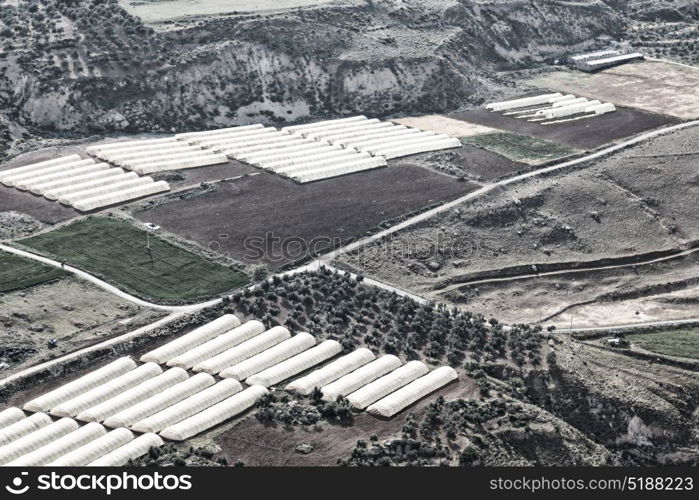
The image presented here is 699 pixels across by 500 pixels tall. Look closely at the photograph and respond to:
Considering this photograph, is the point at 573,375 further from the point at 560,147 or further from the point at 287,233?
the point at 560,147

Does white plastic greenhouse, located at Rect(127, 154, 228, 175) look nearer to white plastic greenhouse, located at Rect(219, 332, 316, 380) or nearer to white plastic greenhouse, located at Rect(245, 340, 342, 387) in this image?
white plastic greenhouse, located at Rect(219, 332, 316, 380)

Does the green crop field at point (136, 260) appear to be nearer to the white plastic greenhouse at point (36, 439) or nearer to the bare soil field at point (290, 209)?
the bare soil field at point (290, 209)

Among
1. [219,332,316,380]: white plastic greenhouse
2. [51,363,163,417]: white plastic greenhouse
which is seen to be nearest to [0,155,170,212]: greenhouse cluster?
[51,363,163,417]: white plastic greenhouse

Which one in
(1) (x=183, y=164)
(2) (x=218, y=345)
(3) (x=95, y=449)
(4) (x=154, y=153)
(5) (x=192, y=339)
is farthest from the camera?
(4) (x=154, y=153)

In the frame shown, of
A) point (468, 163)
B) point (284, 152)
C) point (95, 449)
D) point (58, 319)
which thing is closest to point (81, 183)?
point (284, 152)

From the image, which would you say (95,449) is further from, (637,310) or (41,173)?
(41,173)

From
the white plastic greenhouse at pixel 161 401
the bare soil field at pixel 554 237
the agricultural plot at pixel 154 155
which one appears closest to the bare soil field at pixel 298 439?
the white plastic greenhouse at pixel 161 401

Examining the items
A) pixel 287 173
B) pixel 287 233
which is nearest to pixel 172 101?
pixel 287 173
